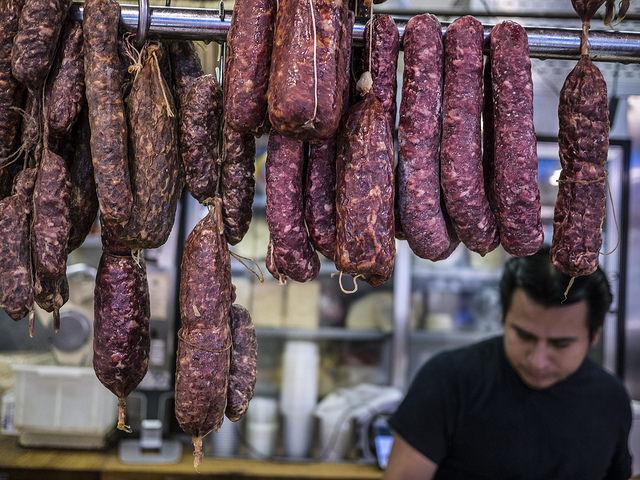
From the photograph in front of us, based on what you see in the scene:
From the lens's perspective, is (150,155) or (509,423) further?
(509,423)

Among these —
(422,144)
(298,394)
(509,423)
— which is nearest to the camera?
(422,144)

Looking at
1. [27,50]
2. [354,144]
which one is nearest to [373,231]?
[354,144]

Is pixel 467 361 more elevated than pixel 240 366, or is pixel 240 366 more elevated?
pixel 240 366

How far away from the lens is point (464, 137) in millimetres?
1627

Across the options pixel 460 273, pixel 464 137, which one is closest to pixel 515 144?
pixel 464 137

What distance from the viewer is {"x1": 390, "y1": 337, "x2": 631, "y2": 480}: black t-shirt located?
321 centimetres

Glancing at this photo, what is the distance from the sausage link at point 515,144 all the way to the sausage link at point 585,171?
0.08 m

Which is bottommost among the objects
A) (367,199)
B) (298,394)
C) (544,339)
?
(298,394)

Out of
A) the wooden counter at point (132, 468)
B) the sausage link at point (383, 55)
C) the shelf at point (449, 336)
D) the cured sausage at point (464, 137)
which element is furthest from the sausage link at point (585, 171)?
the shelf at point (449, 336)

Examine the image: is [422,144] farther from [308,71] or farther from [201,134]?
[201,134]

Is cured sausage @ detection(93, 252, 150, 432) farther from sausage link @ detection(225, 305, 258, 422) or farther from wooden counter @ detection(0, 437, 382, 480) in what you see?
wooden counter @ detection(0, 437, 382, 480)

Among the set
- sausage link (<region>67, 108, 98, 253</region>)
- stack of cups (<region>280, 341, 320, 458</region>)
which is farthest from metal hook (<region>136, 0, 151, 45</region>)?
stack of cups (<region>280, 341, 320, 458</region>)

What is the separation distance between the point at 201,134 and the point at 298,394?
389 centimetres

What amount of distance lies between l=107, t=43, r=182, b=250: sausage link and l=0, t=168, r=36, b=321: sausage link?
20cm
